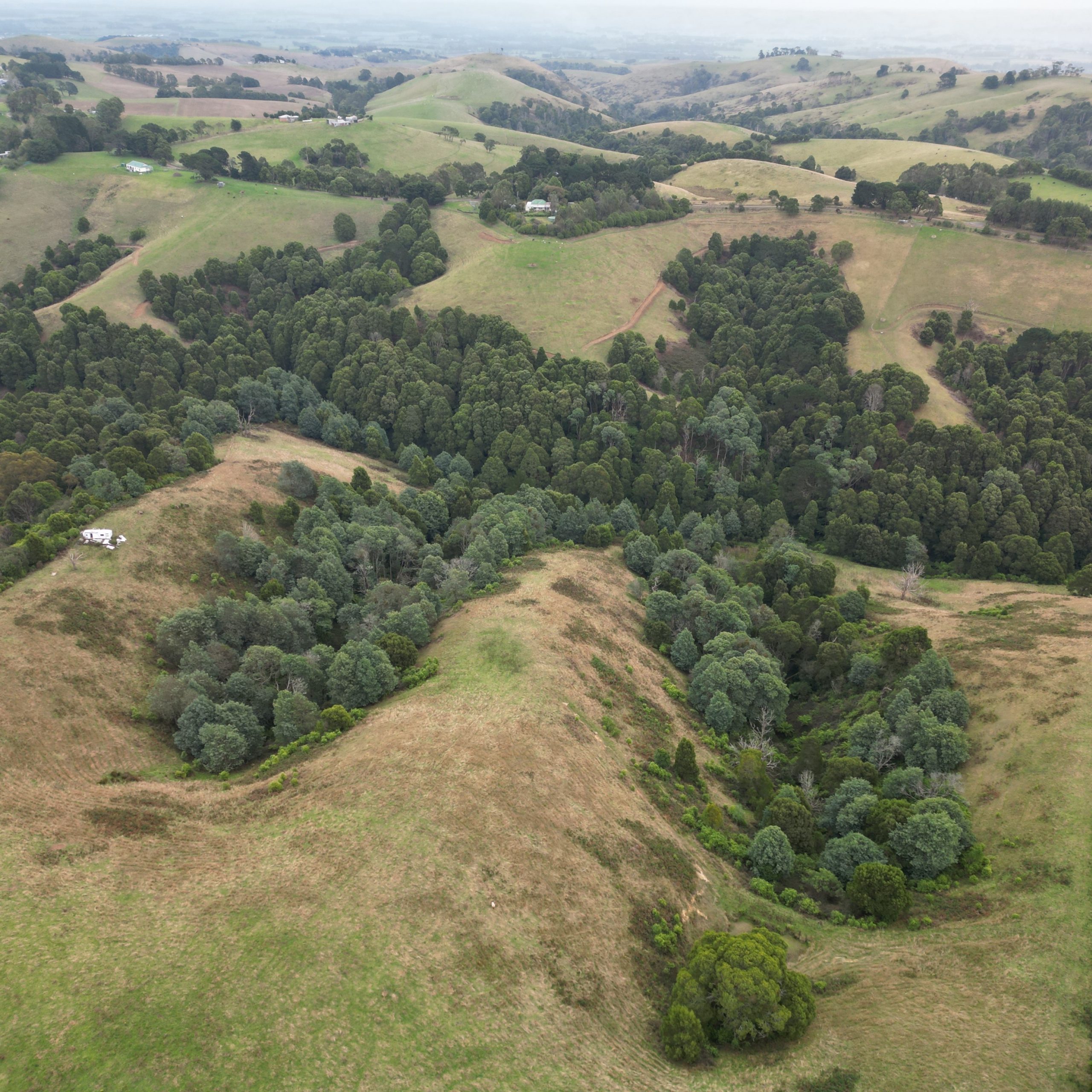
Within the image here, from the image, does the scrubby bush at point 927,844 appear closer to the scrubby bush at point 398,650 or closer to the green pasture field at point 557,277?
the scrubby bush at point 398,650

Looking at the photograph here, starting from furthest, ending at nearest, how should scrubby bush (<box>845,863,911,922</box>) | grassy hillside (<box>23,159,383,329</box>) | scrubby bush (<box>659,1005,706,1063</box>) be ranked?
grassy hillside (<box>23,159,383,329</box>) → scrubby bush (<box>845,863,911,922</box>) → scrubby bush (<box>659,1005,706,1063</box>)

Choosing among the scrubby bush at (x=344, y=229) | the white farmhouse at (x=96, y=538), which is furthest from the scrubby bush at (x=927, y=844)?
the scrubby bush at (x=344, y=229)

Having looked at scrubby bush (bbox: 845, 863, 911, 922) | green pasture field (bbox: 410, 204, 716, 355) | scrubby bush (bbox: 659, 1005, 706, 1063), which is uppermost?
green pasture field (bbox: 410, 204, 716, 355)

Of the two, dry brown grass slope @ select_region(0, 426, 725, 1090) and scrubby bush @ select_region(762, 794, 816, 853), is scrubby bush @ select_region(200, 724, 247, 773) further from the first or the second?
scrubby bush @ select_region(762, 794, 816, 853)

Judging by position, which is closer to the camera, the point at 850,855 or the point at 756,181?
the point at 850,855

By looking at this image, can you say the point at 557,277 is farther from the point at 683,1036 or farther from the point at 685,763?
the point at 683,1036

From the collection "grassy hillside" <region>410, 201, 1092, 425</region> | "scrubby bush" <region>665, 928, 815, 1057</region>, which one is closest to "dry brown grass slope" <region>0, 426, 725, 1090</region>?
"scrubby bush" <region>665, 928, 815, 1057</region>

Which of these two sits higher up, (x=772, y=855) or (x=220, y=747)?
(x=220, y=747)

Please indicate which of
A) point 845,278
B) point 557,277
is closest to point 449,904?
point 557,277
